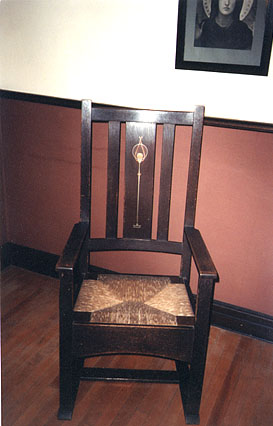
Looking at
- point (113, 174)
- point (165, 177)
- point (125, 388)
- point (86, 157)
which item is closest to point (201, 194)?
point (165, 177)

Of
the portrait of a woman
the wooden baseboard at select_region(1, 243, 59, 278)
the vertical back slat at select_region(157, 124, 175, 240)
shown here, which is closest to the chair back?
the vertical back slat at select_region(157, 124, 175, 240)

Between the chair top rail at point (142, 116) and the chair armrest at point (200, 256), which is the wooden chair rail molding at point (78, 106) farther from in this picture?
the chair armrest at point (200, 256)

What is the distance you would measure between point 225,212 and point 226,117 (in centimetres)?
46

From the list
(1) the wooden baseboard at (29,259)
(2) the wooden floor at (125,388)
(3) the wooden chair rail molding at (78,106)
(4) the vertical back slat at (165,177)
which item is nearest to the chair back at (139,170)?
(4) the vertical back slat at (165,177)

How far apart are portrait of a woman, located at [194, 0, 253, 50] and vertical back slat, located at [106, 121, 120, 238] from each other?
1.88 ft

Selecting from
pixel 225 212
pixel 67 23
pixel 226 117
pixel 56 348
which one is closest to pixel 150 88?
pixel 226 117

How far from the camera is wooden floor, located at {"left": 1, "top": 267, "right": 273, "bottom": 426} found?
1.67 metres

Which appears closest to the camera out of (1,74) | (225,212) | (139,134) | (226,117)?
(139,134)

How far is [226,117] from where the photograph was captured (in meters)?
1.96

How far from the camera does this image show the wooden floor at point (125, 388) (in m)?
1.67

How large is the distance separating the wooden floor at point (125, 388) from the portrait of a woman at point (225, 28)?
4.59 ft

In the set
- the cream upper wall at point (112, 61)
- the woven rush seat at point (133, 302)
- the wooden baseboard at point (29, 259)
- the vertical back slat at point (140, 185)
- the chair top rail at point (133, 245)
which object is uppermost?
the cream upper wall at point (112, 61)

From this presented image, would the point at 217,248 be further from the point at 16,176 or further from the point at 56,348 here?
the point at 16,176

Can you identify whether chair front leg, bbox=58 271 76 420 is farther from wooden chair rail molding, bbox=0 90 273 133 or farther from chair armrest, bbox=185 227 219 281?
wooden chair rail molding, bbox=0 90 273 133
